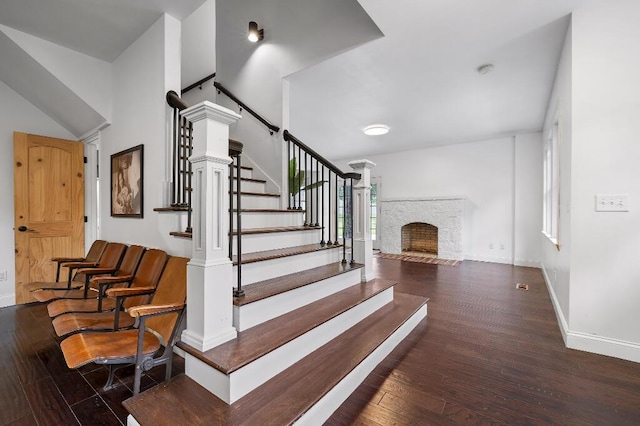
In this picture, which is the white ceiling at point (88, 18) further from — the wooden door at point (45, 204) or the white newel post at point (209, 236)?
the white newel post at point (209, 236)

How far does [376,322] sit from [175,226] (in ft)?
6.28

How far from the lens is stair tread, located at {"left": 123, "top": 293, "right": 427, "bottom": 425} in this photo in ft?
4.19

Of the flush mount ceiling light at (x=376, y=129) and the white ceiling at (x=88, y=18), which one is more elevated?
the white ceiling at (x=88, y=18)

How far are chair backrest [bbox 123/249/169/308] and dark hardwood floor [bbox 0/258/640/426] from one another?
0.51 m

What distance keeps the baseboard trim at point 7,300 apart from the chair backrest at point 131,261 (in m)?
1.99

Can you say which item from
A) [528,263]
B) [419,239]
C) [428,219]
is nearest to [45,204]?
[428,219]

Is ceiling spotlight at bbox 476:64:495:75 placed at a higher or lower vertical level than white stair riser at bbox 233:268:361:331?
higher

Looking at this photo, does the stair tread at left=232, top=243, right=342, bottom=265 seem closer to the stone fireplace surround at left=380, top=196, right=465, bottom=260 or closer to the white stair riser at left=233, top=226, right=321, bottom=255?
the white stair riser at left=233, top=226, right=321, bottom=255

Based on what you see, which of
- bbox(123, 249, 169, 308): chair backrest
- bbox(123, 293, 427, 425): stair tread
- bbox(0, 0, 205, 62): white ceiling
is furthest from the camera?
bbox(0, 0, 205, 62): white ceiling

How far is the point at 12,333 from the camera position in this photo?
8.70ft

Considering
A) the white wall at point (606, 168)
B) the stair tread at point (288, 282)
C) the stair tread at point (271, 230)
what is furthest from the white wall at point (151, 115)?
the white wall at point (606, 168)

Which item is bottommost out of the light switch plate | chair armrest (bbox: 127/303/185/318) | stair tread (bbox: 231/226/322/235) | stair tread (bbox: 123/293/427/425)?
stair tread (bbox: 123/293/427/425)

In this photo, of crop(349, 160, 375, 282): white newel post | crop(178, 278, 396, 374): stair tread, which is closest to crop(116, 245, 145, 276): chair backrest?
crop(178, 278, 396, 374): stair tread

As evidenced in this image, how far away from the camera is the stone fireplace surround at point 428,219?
247 inches
